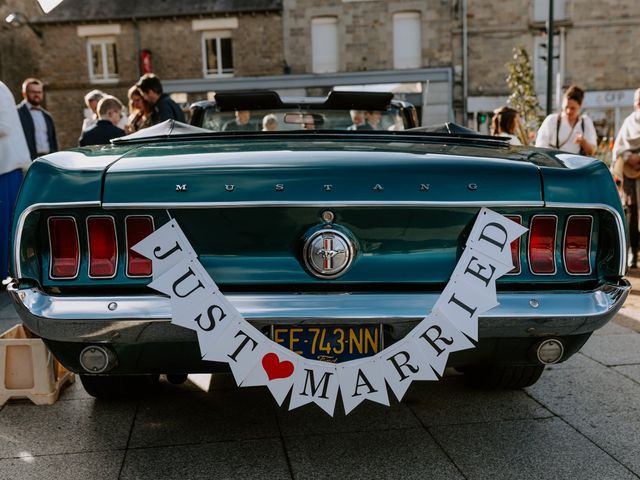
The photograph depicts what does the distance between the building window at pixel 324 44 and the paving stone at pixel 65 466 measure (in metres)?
23.6

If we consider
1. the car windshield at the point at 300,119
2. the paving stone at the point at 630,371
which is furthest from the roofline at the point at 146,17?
the paving stone at the point at 630,371

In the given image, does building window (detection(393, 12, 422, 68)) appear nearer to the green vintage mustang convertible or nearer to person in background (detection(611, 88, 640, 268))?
person in background (detection(611, 88, 640, 268))

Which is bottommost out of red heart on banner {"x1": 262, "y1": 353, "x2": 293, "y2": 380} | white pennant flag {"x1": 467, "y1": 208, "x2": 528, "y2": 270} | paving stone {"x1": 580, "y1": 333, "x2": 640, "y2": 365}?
paving stone {"x1": 580, "y1": 333, "x2": 640, "y2": 365}

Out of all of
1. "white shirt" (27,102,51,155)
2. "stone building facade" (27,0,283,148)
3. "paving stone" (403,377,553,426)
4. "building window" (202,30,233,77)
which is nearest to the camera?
"paving stone" (403,377,553,426)

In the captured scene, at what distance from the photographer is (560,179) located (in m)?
2.54

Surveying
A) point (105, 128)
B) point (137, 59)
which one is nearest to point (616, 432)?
point (105, 128)

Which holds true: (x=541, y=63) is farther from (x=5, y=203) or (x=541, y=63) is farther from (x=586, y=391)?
(x=586, y=391)

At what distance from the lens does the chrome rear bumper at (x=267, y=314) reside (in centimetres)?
234

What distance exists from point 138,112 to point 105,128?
380 mm

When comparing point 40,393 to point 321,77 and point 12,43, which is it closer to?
point 321,77

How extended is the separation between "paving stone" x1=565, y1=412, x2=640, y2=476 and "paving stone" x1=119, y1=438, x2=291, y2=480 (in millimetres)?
1353

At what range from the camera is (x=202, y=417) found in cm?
323

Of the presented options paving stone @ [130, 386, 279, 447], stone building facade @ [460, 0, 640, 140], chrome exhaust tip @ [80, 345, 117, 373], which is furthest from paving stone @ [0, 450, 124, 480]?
stone building facade @ [460, 0, 640, 140]

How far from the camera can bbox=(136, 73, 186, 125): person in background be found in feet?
20.1
